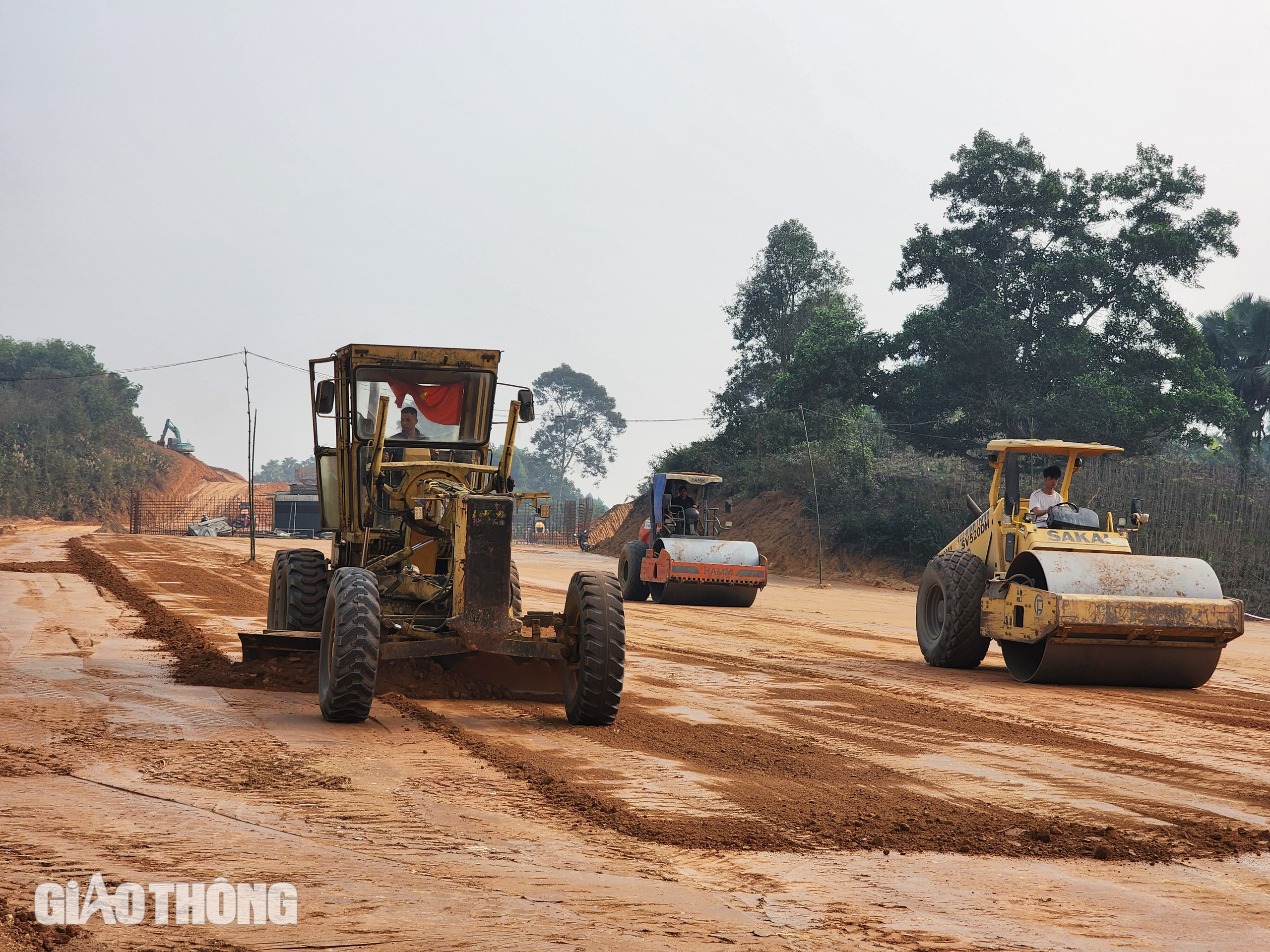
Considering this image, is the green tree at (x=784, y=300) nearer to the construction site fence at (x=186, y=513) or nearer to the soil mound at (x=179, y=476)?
the construction site fence at (x=186, y=513)

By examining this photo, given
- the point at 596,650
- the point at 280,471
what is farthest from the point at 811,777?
the point at 280,471

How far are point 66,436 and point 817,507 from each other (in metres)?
61.0

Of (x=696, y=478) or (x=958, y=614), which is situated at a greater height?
(x=696, y=478)

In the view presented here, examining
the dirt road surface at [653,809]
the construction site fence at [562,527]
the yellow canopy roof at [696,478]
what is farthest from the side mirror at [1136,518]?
the construction site fence at [562,527]

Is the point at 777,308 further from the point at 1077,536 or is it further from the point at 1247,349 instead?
the point at 1077,536

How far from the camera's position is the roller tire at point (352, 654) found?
788 centimetres

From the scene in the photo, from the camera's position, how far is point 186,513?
75562 mm

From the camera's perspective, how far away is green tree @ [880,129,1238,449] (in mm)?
32188

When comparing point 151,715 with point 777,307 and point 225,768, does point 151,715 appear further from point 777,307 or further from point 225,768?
point 777,307

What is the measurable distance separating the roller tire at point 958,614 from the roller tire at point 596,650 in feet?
18.7

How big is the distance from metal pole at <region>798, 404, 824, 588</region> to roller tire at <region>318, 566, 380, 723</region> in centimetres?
2437

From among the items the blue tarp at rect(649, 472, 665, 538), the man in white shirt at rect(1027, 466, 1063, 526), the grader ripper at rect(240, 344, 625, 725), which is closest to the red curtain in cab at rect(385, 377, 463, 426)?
the grader ripper at rect(240, 344, 625, 725)

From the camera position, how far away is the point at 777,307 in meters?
50.8

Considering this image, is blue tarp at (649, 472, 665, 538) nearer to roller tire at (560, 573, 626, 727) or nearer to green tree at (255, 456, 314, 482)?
roller tire at (560, 573, 626, 727)
